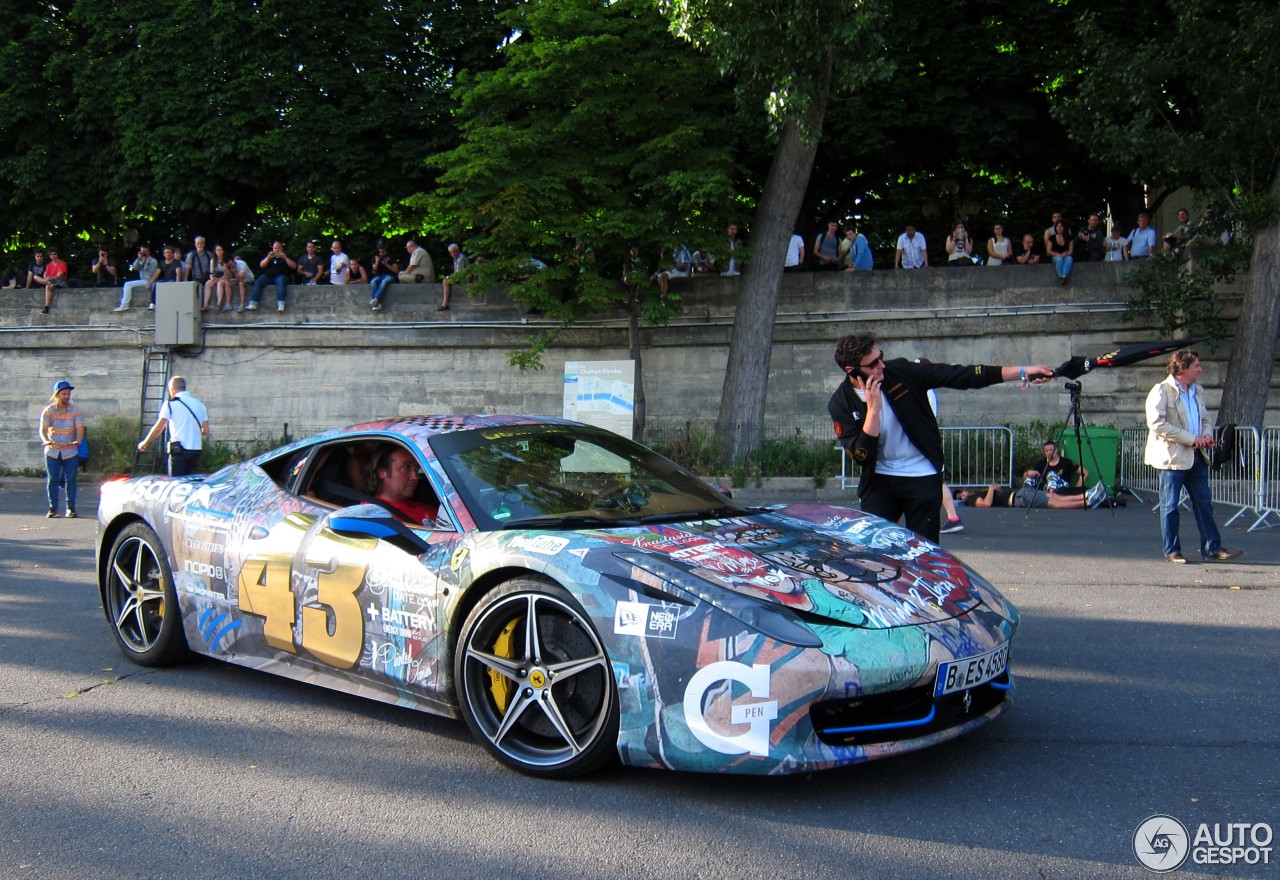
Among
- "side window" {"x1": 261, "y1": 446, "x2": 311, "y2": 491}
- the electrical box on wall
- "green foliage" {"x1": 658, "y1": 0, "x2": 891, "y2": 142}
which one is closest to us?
"side window" {"x1": 261, "y1": 446, "x2": 311, "y2": 491}

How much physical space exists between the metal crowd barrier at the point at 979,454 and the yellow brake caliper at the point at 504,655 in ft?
44.7

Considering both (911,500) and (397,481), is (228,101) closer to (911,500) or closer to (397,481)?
(397,481)

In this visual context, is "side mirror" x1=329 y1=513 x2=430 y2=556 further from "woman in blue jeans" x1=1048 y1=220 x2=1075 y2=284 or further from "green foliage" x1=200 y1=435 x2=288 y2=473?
"green foliage" x1=200 y1=435 x2=288 y2=473

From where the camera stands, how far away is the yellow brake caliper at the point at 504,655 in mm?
4320

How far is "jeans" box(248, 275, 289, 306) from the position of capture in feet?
81.7

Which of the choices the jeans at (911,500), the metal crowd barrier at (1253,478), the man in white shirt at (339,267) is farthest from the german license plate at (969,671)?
the man in white shirt at (339,267)

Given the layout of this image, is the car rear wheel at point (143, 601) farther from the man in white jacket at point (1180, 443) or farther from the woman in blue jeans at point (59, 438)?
the woman in blue jeans at point (59, 438)

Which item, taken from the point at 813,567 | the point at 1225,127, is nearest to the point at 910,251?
the point at 1225,127

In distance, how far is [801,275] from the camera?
74.1 feet

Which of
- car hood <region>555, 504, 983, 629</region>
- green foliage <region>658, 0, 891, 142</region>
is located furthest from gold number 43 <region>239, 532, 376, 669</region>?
green foliage <region>658, 0, 891, 142</region>

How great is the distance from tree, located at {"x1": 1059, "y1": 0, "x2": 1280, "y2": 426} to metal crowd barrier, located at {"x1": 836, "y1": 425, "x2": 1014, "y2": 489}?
419 centimetres

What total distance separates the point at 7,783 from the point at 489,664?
1.88m

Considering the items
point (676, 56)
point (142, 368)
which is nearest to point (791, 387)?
point (676, 56)

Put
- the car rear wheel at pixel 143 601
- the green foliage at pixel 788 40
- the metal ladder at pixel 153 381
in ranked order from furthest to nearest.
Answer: the metal ladder at pixel 153 381, the green foliage at pixel 788 40, the car rear wheel at pixel 143 601
